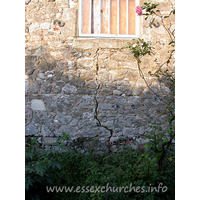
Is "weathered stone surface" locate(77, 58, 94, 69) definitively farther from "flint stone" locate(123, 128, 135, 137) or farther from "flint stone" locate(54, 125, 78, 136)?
A: "flint stone" locate(123, 128, 135, 137)

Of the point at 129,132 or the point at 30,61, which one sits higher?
the point at 30,61

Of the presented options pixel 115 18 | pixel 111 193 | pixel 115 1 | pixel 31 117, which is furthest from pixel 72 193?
pixel 115 1

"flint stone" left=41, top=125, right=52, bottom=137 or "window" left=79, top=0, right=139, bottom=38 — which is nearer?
"flint stone" left=41, top=125, right=52, bottom=137

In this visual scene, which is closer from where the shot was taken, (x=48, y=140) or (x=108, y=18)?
(x=48, y=140)

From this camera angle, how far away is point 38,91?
368 cm

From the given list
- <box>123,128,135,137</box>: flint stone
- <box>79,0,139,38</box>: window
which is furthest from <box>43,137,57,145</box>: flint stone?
<box>79,0,139,38</box>: window

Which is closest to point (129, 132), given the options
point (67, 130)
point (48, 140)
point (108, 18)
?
point (67, 130)

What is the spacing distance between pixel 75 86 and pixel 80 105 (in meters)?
0.39

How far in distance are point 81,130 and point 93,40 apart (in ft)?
5.88

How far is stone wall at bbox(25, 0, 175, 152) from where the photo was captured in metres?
3.66

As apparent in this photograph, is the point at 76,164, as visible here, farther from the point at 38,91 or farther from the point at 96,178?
the point at 38,91

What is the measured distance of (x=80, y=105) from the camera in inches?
144

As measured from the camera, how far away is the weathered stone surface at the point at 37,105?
3672 millimetres

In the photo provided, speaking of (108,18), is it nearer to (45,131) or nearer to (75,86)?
→ (75,86)
